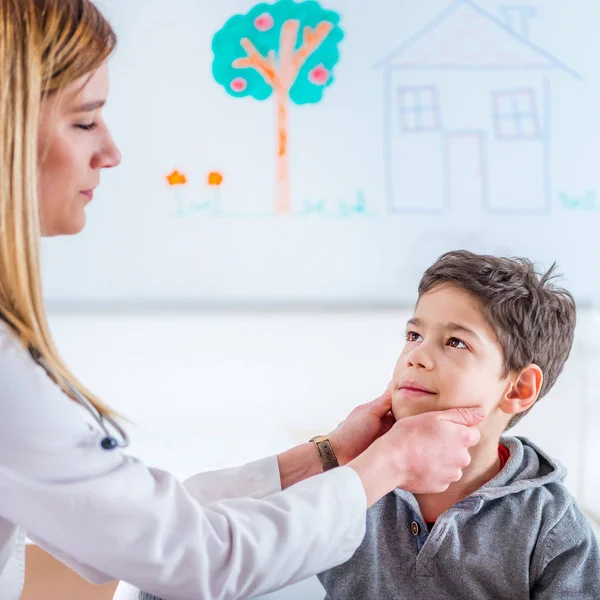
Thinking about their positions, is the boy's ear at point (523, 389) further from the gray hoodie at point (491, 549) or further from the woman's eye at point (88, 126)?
the woman's eye at point (88, 126)

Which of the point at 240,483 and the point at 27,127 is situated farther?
the point at 240,483

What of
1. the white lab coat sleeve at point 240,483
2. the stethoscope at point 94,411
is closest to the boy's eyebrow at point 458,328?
the white lab coat sleeve at point 240,483

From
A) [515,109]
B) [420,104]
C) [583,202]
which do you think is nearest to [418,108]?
[420,104]

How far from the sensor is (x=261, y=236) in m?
2.09

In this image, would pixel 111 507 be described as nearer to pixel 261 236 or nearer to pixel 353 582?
pixel 353 582

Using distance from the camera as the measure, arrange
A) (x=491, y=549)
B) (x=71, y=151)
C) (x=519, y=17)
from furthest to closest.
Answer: (x=519, y=17)
(x=491, y=549)
(x=71, y=151)

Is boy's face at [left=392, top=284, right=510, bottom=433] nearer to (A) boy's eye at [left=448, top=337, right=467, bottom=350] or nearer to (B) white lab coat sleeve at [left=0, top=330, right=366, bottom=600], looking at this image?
(A) boy's eye at [left=448, top=337, right=467, bottom=350]

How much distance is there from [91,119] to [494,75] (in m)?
1.33

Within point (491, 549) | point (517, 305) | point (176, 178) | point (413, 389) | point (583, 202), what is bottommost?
point (491, 549)

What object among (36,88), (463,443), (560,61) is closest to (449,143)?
(560,61)

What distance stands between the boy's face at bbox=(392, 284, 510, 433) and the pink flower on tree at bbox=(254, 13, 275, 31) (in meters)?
1.05

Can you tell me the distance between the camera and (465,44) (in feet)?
6.63

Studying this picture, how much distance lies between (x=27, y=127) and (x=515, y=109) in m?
1.47

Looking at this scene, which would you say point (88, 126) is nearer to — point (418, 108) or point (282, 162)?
point (282, 162)
